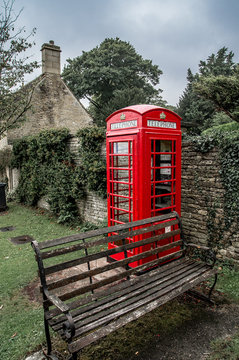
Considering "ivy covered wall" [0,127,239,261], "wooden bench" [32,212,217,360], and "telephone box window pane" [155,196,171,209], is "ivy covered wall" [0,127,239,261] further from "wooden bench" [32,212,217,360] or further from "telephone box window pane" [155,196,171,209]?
"wooden bench" [32,212,217,360]

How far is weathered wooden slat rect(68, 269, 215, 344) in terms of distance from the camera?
2414 mm

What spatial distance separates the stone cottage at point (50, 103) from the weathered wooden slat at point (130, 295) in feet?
44.5

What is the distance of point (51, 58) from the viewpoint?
1653 cm

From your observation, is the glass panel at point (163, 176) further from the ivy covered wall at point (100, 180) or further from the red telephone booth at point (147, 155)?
the ivy covered wall at point (100, 180)

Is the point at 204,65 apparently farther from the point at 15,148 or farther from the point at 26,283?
the point at 26,283

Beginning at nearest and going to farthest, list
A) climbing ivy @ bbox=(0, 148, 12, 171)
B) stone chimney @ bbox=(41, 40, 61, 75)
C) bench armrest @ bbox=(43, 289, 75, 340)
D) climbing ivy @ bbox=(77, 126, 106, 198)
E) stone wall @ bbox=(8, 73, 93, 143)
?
bench armrest @ bbox=(43, 289, 75, 340) < climbing ivy @ bbox=(77, 126, 106, 198) < climbing ivy @ bbox=(0, 148, 12, 171) < stone wall @ bbox=(8, 73, 93, 143) < stone chimney @ bbox=(41, 40, 61, 75)

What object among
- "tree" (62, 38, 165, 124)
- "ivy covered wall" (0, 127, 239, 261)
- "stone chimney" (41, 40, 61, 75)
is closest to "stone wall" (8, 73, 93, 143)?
"stone chimney" (41, 40, 61, 75)

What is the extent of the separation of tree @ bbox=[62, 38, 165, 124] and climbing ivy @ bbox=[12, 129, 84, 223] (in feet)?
58.1

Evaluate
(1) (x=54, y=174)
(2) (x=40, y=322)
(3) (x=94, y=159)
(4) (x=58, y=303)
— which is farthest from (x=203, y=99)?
(4) (x=58, y=303)

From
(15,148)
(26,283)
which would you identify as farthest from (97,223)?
(15,148)

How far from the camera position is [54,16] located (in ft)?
24.3

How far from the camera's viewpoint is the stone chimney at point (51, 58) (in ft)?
53.2

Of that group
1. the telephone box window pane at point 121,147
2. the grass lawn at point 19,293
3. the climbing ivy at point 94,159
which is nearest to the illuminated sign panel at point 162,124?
the telephone box window pane at point 121,147

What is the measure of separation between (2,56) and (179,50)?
8.71 meters
